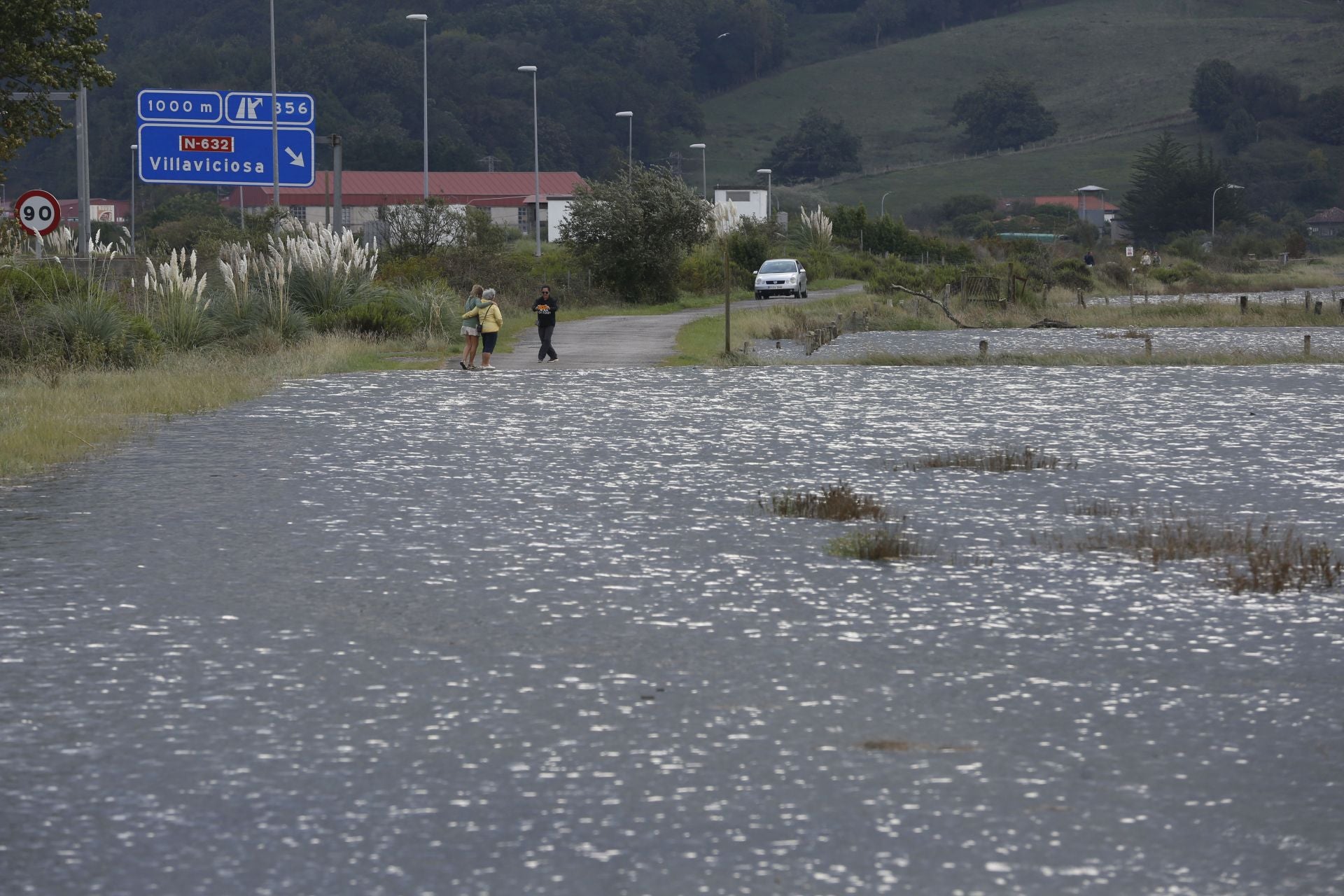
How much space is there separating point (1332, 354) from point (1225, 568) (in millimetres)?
27118

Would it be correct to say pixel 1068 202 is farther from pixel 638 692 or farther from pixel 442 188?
pixel 638 692

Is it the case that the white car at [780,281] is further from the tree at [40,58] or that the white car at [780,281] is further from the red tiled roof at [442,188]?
the red tiled roof at [442,188]

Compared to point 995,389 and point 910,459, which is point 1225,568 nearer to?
point 910,459

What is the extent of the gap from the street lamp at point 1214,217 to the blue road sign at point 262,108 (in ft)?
260

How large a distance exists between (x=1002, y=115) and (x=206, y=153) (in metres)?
148

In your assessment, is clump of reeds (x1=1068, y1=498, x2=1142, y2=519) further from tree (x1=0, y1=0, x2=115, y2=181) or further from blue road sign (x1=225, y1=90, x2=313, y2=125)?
blue road sign (x1=225, y1=90, x2=313, y2=125)

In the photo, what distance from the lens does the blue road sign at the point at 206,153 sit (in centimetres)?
4503

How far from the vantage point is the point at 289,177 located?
46219mm

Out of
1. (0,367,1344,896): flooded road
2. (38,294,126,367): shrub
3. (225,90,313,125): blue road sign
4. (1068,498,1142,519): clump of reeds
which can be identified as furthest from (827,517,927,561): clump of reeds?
(225,90,313,125): blue road sign

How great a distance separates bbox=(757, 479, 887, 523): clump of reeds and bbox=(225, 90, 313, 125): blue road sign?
3254 centimetres

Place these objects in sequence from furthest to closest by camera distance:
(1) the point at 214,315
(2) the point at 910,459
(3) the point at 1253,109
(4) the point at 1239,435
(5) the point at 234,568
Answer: (3) the point at 1253,109
(1) the point at 214,315
(4) the point at 1239,435
(2) the point at 910,459
(5) the point at 234,568

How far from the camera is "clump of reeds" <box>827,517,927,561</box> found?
40.5 ft

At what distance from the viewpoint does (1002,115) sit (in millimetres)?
183500

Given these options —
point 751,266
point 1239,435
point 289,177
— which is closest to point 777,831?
point 1239,435
